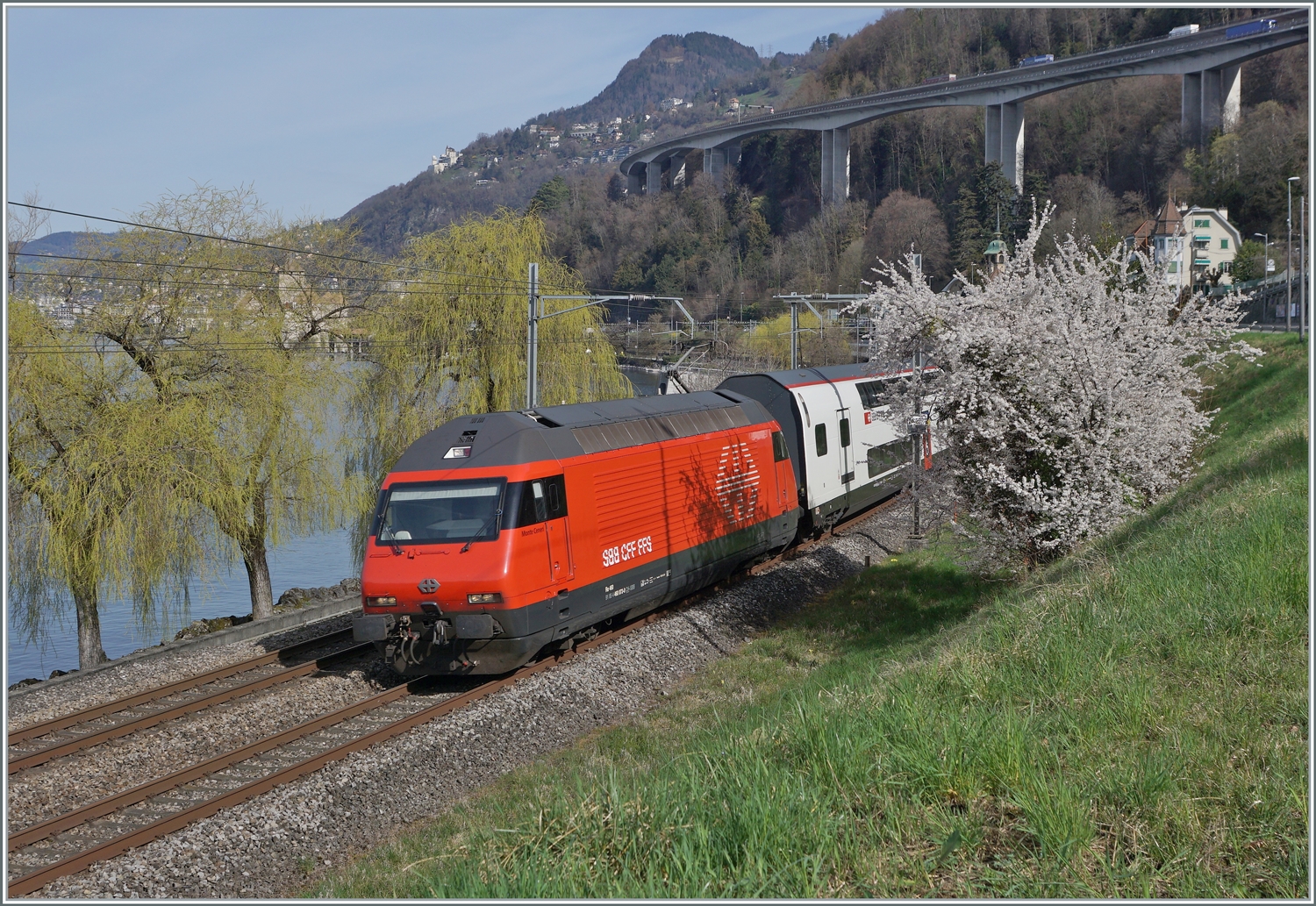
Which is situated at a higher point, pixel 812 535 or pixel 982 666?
pixel 982 666

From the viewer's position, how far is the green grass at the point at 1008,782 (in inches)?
203

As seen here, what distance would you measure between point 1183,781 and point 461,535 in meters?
9.43

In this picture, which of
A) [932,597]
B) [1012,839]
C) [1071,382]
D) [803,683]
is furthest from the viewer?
[932,597]

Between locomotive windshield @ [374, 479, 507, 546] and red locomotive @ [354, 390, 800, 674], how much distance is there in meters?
0.02

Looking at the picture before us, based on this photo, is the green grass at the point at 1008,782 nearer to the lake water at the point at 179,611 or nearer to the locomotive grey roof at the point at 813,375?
the locomotive grey roof at the point at 813,375

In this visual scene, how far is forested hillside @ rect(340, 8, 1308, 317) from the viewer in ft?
250

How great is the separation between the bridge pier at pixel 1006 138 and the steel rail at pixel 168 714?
87113mm

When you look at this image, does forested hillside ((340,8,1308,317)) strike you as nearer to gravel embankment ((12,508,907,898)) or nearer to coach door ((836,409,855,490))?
coach door ((836,409,855,490))

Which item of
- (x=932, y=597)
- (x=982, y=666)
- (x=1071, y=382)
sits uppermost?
(x=1071, y=382)

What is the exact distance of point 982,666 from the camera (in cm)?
805

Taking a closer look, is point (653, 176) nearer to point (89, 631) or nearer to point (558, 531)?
point (89, 631)

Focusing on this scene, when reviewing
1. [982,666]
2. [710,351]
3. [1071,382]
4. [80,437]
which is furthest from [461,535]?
[710,351]

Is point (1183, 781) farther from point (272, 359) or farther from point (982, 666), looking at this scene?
point (272, 359)

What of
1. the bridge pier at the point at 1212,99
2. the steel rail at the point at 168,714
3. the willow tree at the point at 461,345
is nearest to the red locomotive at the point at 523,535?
the steel rail at the point at 168,714
